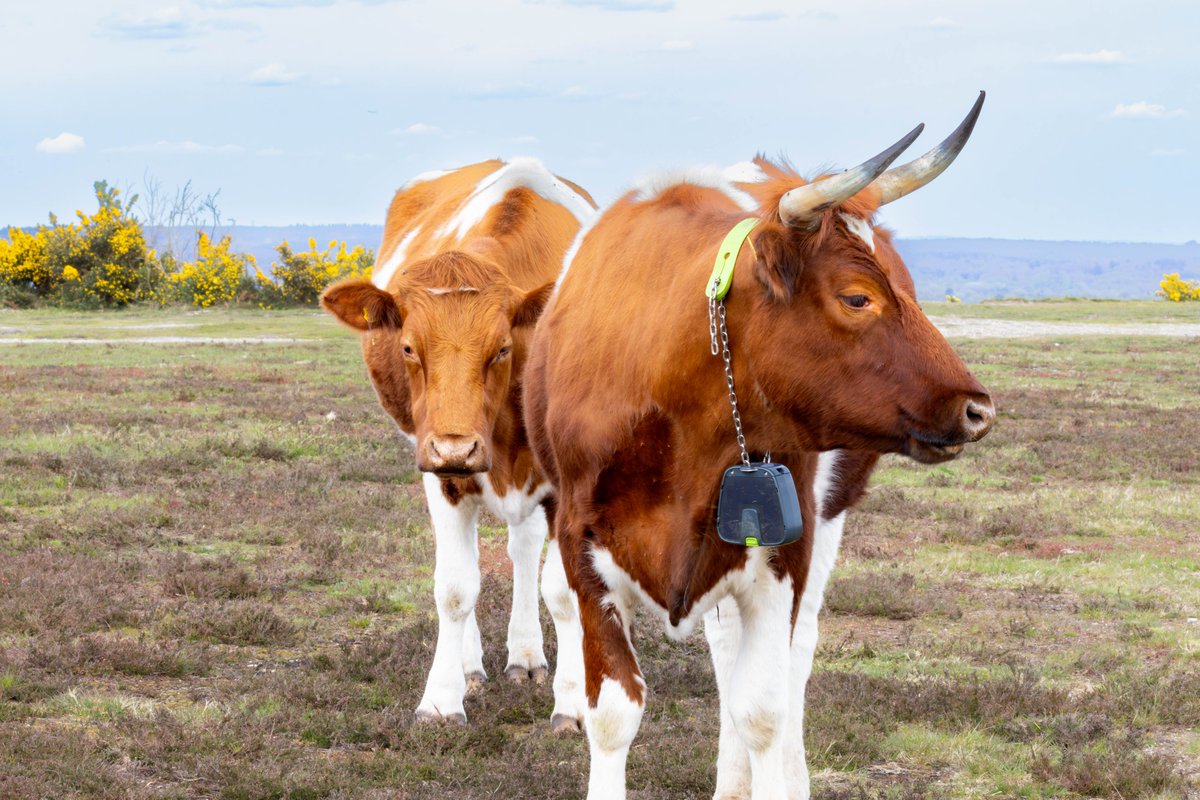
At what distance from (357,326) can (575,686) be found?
Result: 2.00 meters

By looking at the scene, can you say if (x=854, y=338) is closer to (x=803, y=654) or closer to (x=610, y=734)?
(x=610, y=734)

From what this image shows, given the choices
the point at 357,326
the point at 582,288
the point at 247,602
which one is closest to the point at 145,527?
the point at 247,602

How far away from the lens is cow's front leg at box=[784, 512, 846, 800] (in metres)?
5.28

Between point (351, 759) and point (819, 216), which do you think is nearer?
point (819, 216)

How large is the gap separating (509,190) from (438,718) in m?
2.83

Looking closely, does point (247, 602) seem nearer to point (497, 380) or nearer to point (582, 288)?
point (497, 380)

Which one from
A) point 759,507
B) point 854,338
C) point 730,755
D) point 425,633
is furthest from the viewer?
point 425,633

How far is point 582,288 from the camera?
15.7ft

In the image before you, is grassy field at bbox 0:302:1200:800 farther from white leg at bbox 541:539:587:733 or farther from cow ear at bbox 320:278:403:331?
cow ear at bbox 320:278:403:331

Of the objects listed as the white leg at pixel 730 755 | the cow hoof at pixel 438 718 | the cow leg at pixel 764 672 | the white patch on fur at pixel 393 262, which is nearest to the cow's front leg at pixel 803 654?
the white leg at pixel 730 755

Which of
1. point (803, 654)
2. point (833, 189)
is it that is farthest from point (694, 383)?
point (803, 654)

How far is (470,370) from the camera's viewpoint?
19.3 ft

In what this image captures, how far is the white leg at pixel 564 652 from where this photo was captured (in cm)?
621

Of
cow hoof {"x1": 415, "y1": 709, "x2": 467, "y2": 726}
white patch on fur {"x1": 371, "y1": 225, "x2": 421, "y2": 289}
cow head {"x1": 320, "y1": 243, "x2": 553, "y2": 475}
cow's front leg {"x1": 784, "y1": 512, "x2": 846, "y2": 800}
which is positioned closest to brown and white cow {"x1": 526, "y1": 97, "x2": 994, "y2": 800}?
cow's front leg {"x1": 784, "y1": 512, "x2": 846, "y2": 800}
